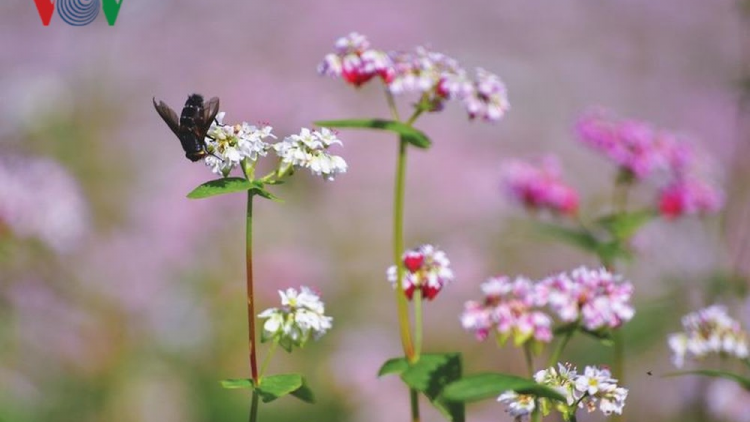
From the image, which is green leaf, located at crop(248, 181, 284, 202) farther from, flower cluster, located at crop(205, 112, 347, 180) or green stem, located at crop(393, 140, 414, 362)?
green stem, located at crop(393, 140, 414, 362)

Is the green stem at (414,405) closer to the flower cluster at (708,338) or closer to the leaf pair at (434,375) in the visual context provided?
the leaf pair at (434,375)

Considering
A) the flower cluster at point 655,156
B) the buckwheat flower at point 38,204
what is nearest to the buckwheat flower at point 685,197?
the flower cluster at point 655,156

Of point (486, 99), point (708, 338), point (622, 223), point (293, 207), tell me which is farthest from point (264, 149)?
point (293, 207)

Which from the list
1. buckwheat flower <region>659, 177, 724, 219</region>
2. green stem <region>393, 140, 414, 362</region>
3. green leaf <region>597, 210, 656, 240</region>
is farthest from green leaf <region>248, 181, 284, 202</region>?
buckwheat flower <region>659, 177, 724, 219</region>

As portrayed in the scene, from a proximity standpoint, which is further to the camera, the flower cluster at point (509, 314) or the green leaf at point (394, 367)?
the flower cluster at point (509, 314)

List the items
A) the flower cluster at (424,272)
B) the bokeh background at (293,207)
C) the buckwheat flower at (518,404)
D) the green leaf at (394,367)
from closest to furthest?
the buckwheat flower at (518,404), the green leaf at (394,367), the flower cluster at (424,272), the bokeh background at (293,207)

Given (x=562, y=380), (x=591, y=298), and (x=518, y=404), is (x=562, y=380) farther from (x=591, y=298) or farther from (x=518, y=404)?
(x=591, y=298)
